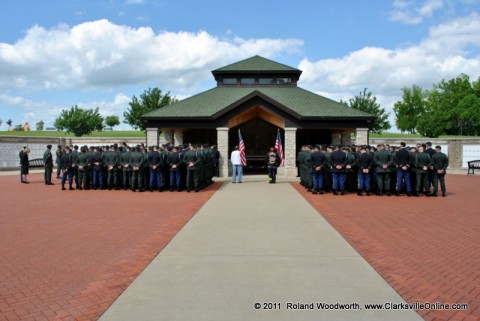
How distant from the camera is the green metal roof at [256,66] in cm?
2869

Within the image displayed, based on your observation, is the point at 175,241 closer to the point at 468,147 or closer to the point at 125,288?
the point at 125,288

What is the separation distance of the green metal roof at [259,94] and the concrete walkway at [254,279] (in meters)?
14.1

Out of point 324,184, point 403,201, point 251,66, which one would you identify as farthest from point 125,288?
point 251,66

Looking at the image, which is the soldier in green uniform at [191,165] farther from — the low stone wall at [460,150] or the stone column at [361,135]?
the low stone wall at [460,150]

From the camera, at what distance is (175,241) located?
7.57m

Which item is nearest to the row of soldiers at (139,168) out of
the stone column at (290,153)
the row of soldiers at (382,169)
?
the row of soldiers at (382,169)

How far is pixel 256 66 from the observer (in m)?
29.6

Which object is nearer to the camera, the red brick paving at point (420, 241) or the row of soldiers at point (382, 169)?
the red brick paving at point (420, 241)

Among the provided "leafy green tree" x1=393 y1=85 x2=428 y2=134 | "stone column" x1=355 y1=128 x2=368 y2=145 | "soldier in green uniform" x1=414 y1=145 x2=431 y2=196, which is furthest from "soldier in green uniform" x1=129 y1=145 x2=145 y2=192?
"leafy green tree" x1=393 y1=85 x2=428 y2=134

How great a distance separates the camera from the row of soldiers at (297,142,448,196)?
48.2 ft

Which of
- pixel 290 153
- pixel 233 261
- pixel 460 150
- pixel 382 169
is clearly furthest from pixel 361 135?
pixel 233 261

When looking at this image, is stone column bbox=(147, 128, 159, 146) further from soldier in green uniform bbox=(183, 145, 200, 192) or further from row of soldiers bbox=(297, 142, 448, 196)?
row of soldiers bbox=(297, 142, 448, 196)

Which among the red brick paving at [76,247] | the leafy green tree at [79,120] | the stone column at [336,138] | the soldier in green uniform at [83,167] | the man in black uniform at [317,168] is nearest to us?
the red brick paving at [76,247]

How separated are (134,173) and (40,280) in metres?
10.7
